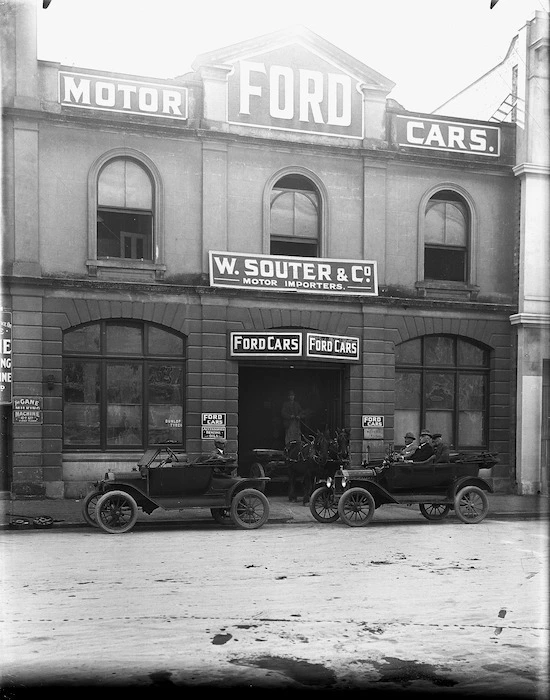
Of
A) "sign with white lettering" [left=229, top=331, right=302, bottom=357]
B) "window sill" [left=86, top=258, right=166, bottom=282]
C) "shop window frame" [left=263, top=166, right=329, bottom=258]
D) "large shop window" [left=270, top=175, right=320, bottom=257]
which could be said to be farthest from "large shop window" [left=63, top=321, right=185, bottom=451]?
"large shop window" [left=270, top=175, right=320, bottom=257]

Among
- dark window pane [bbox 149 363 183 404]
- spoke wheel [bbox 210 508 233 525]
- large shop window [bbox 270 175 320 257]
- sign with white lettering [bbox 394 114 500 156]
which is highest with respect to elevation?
sign with white lettering [bbox 394 114 500 156]

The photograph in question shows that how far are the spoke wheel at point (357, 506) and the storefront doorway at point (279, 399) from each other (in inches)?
191

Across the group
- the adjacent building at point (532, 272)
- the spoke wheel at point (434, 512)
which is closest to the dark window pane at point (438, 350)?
the adjacent building at point (532, 272)

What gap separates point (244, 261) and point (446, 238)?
544 cm

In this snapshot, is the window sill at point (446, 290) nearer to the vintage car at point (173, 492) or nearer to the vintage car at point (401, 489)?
the vintage car at point (401, 489)

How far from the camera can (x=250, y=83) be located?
62.0 feet

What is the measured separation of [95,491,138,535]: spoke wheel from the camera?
13141 mm

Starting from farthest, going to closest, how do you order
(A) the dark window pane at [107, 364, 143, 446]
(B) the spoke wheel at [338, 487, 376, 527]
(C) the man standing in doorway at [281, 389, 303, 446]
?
(C) the man standing in doorway at [281, 389, 303, 446] < (A) the dark window pane at [107, 364, 143, 446] < (B) the spoke wheel at [338, 487, 376, 527]

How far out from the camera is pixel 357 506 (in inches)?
566

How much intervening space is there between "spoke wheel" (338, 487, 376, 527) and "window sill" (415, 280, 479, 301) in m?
7.20

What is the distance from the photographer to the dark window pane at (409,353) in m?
20.1

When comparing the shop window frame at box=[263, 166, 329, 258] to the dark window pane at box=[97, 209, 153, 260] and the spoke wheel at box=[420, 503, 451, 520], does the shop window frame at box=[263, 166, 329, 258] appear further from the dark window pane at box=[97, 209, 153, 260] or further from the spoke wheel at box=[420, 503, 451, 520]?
the spoke wheel at box=[420, 503, 451, 520]

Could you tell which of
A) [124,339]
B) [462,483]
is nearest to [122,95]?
[124,339]

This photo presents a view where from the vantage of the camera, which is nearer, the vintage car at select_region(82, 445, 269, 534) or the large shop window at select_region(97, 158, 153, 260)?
the vintage car at select_region(82, 445, 269, 534)
